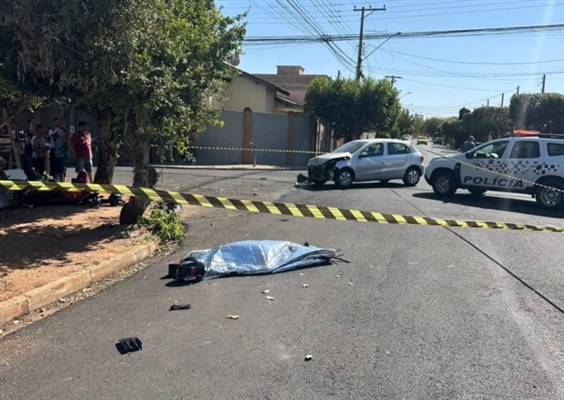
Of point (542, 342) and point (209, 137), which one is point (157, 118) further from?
point (209, 137)

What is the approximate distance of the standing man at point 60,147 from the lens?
12.6 metres

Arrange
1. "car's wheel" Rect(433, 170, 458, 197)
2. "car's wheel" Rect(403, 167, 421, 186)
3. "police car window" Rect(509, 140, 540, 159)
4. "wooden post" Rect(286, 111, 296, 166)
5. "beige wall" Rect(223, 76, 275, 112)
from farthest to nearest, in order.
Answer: "beige wall" Rect(223, 76, 275, 112) → "wooden post" Rect(286, 111, 296, 166) → "car's wheel" Rect(403, 167, 421, 186) → "car's wheel" Rect(433, 170, 458, 197) → "police car window" Rect(509, 140, 540, 159)

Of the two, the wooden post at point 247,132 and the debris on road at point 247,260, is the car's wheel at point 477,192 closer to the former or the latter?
Answer: the debris on road at point 247,260

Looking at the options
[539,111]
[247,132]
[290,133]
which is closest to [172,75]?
[247,132]

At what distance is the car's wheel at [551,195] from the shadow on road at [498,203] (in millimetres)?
189

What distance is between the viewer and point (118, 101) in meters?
7.97

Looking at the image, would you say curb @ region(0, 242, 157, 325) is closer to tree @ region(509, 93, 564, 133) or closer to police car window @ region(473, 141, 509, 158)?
police car window @ region(473, 141, 509, 158)

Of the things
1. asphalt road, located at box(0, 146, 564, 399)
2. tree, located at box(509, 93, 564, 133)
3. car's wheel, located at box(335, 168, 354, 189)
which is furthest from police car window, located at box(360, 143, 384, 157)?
tree, located at box(509, 93, 564, 133)

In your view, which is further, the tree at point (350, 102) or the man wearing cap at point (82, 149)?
the tree at point (350, 102)

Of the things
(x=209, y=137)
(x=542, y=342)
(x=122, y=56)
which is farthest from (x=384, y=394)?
(x=209, y=137)

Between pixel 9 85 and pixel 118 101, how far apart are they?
5.81 ft

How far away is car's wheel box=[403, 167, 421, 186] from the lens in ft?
58.0

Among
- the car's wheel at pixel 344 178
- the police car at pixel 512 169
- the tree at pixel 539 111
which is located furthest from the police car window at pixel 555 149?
the tree at pixel 539 111

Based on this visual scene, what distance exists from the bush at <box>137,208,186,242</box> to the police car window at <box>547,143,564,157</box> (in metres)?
9.84
